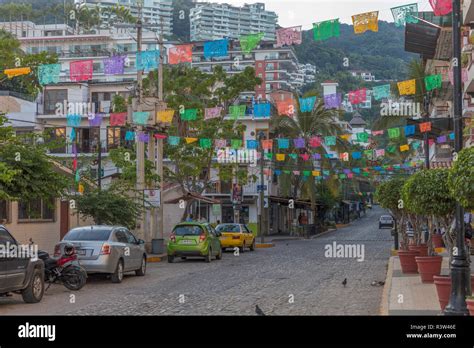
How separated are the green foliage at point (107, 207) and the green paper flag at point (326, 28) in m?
11.9

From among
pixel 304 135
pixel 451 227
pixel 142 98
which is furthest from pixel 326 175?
pixel 451 227

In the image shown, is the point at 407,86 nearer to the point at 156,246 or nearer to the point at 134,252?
the point at 156,246

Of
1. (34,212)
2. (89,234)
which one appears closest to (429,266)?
(89,234)

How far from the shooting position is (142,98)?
3356 cm

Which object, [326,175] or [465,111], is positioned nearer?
[465,111]

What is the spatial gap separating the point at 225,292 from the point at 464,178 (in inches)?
346

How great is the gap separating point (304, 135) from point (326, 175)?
365cm

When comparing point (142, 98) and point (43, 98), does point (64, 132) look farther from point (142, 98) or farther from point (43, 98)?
point (142, 98)

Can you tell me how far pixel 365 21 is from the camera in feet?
71.0

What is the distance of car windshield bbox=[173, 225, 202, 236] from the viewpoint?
29.2m

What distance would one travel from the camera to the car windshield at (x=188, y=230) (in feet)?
95.8

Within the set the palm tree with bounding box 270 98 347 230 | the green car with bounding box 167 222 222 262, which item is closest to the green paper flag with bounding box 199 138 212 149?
the green car with bounding box 167 222 222 262
